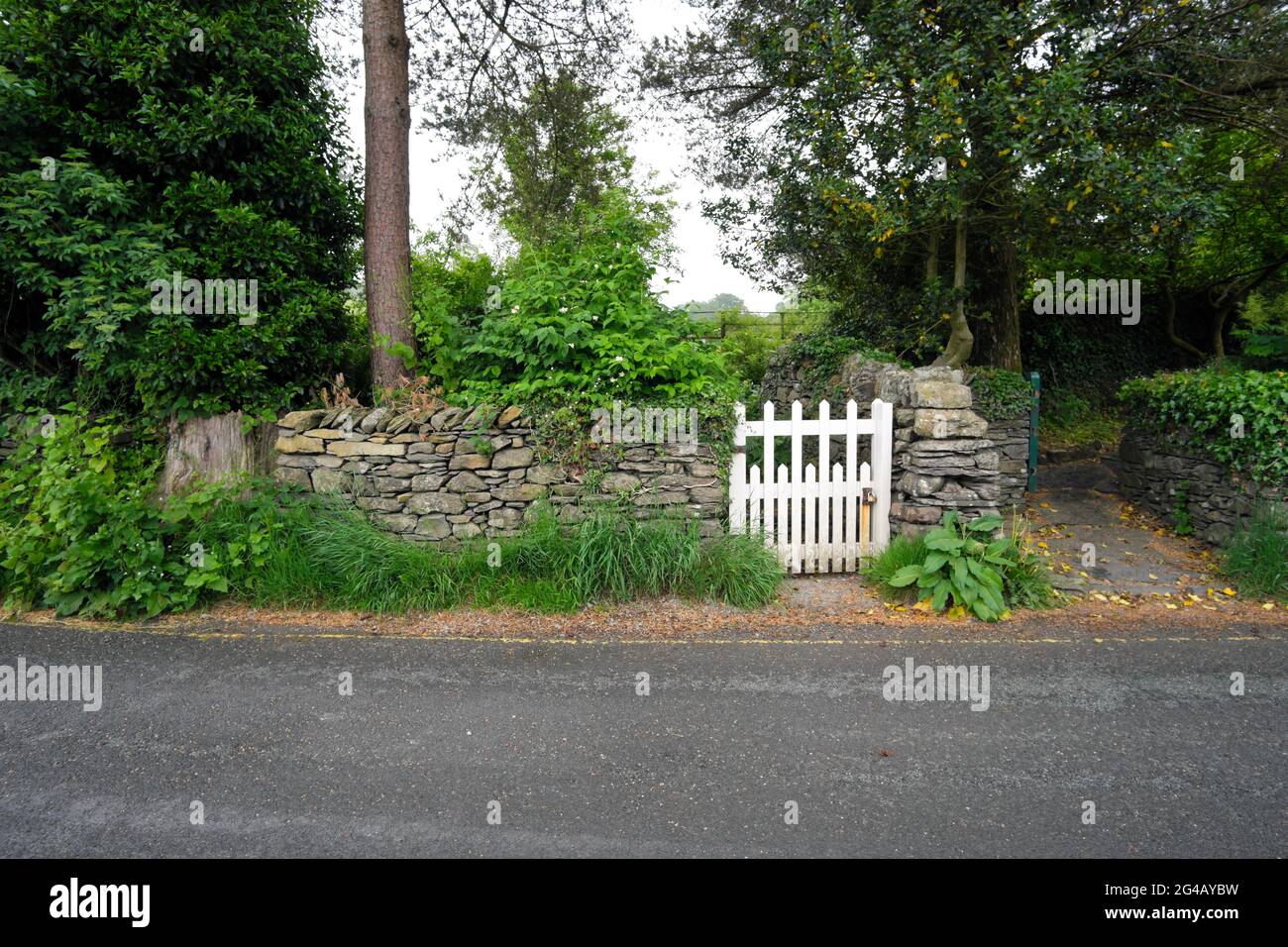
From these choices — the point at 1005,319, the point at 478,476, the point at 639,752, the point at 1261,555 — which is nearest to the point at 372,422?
the point at 478,476

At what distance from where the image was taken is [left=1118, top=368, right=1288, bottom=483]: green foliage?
6086 mm

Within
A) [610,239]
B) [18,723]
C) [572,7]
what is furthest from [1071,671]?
[572,7]

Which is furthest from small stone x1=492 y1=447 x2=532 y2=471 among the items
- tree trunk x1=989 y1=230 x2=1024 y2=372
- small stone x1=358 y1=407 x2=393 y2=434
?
tree trunk x1=989 y1=230 x2=1024 y2=372

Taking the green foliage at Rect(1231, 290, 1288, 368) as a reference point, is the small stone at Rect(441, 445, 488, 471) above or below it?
below

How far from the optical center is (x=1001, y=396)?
8586 millimetres

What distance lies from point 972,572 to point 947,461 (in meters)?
1.01

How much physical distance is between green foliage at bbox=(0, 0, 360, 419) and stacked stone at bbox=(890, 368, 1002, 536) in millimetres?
5369

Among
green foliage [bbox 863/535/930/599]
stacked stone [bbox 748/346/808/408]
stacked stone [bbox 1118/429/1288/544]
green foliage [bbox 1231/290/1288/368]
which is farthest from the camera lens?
stacked stone [bbox 748/346/808/408]

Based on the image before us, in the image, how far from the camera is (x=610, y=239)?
6586mm

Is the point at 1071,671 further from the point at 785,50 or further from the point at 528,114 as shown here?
the point at 528,114

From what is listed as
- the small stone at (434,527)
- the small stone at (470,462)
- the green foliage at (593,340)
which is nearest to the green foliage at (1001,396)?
the green foliage at (593,340)

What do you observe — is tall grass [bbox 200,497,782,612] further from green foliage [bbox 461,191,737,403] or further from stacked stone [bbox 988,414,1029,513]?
stacked stone [bbox 988,414,1029,513]

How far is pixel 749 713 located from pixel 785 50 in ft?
23.5

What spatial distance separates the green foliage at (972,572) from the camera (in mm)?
5328
